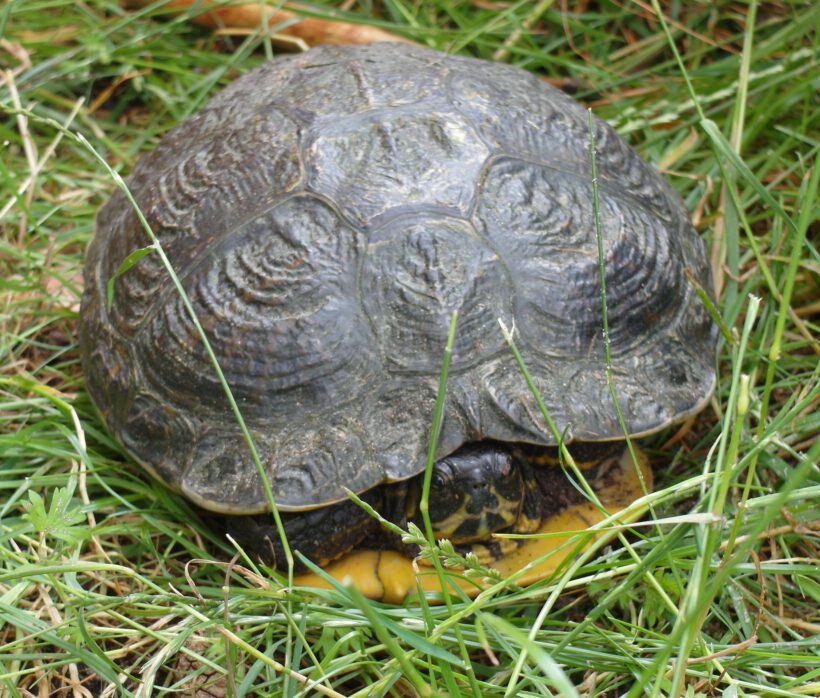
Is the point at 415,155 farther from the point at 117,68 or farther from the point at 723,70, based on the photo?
the point at 117,68

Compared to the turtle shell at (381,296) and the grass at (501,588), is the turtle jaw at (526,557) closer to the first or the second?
the grass at (501,588)

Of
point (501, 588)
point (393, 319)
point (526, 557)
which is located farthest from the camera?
point (526, 557)

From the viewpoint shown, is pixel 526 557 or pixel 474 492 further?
pixel 526 557

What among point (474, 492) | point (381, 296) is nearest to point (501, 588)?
point (474, 492)

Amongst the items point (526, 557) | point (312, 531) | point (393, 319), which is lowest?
point (526, 557)

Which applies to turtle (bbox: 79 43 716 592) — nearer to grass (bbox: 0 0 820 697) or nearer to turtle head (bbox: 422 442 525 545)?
turtle head (bbox: 422 442 525 545)

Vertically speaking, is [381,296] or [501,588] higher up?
[381,296]

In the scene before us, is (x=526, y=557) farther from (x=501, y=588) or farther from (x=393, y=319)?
(x=393, y=319)
